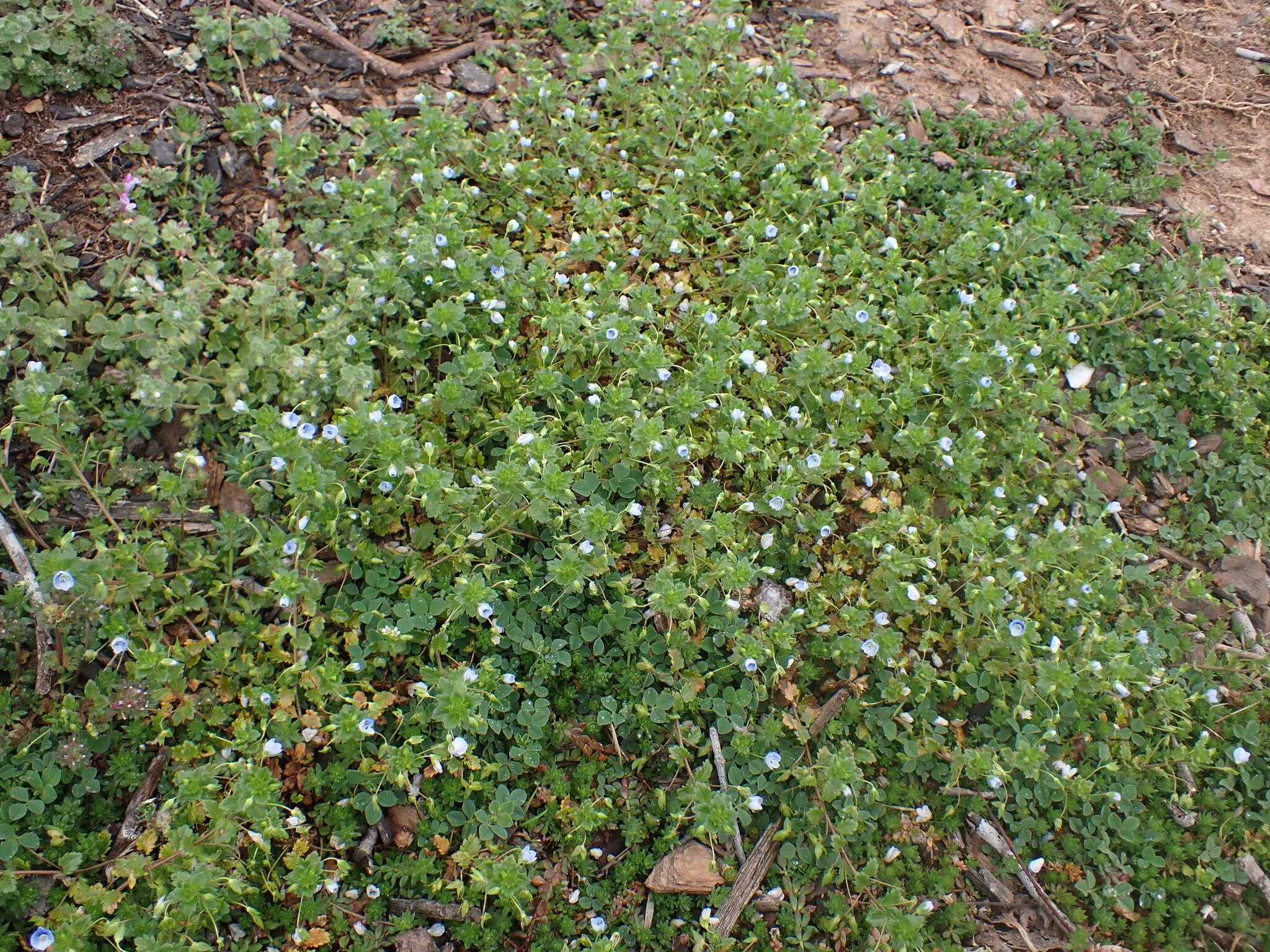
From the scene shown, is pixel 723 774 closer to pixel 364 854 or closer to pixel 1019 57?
pixel 364 854

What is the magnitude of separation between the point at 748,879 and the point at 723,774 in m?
0.43

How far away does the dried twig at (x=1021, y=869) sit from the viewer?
11.7ft

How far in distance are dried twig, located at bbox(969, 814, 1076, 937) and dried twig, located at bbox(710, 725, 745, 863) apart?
3.60 ft

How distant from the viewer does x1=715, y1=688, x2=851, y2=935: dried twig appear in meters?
3.41

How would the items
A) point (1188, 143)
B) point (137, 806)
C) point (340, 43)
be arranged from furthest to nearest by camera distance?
point (1188, 143), point (340, 43), point (137, 806)

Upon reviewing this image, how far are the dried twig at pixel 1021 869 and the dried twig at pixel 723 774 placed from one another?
3.60 feet

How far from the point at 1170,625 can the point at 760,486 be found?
223 cm

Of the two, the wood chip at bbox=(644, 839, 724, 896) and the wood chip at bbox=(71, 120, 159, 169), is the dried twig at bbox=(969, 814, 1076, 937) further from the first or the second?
the wood chip at bbox=(71, 120, 159, 169)

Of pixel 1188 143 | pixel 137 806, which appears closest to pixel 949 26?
pixel 1188 143

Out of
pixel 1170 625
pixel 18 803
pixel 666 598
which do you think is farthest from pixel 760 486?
pixel 18 803

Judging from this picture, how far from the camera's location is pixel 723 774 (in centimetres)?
365

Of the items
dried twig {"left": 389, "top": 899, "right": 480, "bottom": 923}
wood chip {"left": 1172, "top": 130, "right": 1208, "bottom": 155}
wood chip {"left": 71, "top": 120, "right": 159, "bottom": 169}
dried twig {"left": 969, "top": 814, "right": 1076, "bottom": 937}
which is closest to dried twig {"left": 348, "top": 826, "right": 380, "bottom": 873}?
dried twig {"left": 389, "top": 899, "right": 480, "bottom": 923}

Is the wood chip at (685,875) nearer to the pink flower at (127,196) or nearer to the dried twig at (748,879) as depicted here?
the dried twig at (748,879)

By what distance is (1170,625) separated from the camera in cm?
426
